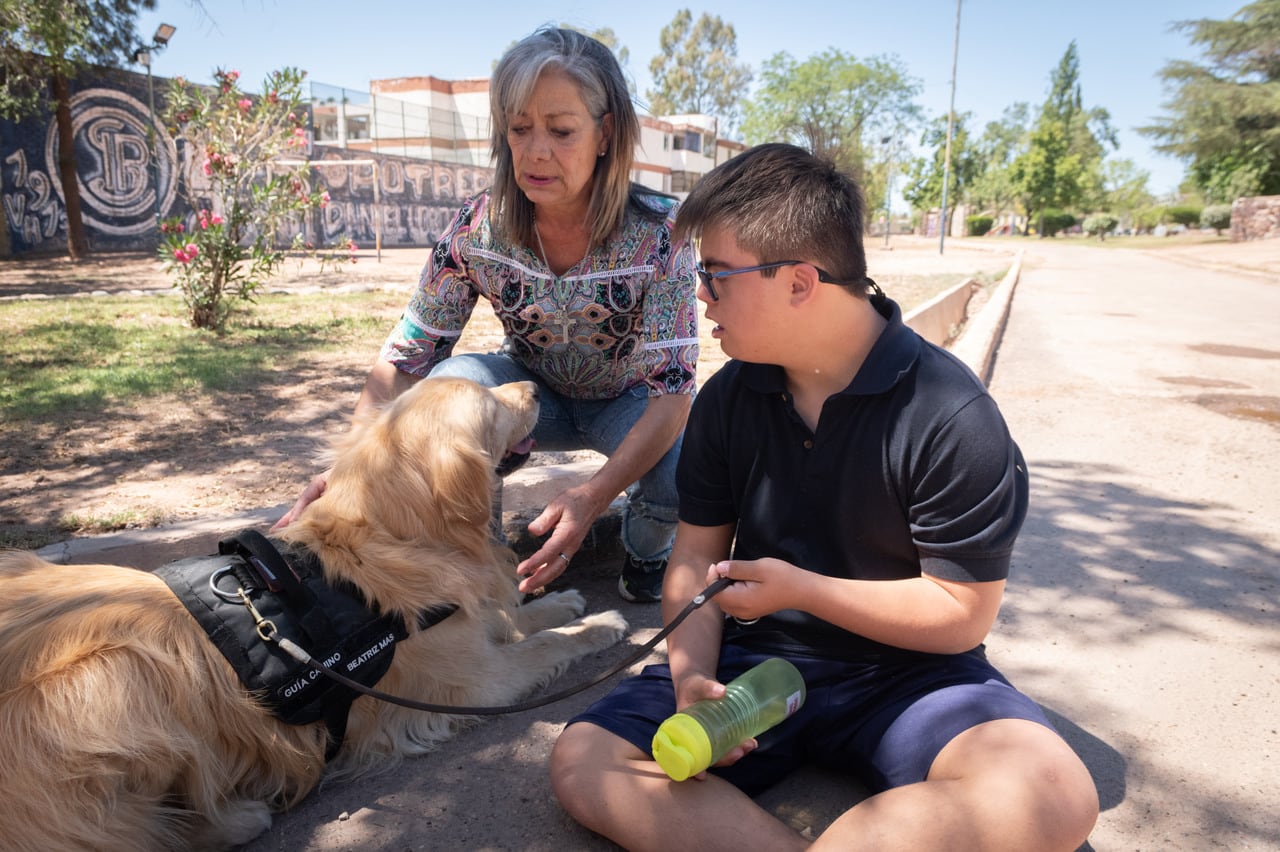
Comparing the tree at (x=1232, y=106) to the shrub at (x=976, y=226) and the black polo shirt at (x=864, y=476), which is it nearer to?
the shrub at (x=976, y=226)

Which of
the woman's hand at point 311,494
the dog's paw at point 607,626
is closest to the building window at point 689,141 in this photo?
the dog's paw at point 607,626

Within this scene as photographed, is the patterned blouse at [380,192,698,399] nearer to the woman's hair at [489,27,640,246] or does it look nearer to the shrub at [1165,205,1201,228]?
the woman's hair at [489,27,640,246]

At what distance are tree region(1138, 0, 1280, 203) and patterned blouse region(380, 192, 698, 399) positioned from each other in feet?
169

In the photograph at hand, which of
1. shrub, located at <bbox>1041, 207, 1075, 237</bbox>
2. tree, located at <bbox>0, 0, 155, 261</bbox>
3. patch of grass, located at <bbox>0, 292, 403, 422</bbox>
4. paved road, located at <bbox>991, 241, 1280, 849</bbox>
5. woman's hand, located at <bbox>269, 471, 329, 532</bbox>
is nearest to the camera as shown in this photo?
paved road, located at <bbox>991, 241, 1280, 849</bbox>

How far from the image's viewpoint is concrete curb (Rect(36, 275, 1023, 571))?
3363 mm

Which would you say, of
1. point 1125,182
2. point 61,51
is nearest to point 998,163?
point 1125,182

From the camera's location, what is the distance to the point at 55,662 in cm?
190

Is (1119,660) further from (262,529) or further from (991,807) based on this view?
(262,529)

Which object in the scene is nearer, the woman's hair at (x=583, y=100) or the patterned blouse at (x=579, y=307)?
the woman's hair at (x=583, y=100)

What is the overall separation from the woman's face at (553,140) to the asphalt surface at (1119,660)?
5.72 ft

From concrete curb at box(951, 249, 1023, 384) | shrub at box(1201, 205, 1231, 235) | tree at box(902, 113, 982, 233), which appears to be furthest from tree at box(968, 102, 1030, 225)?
concrete curb at box(951, 249, 1023, 384)

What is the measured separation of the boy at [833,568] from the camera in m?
1.73

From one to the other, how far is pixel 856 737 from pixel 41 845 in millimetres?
1830

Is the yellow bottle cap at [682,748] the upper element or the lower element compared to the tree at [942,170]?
lower
